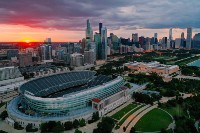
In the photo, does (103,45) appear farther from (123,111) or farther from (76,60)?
(123,111)

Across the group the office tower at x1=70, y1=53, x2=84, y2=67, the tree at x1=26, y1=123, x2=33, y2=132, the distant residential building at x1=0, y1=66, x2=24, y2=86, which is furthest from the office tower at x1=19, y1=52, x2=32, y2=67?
the tree at x1=26, y1=123, x2=33, y2=132

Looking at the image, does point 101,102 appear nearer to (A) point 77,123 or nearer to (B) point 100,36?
(A) point 77,123

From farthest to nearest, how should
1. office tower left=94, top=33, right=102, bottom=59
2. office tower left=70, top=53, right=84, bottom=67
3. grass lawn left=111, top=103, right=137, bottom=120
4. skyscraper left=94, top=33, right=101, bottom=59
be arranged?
skyscraper left=94, top=33, right=101, bottom=59, office tower left=94, top=33, right=102, bottom=59, office tower left=70, top=53, right=84, bottom=67, grass lawn left=111, top=103, right=137, bottom=120

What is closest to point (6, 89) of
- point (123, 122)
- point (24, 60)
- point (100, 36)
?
point (123, 122)

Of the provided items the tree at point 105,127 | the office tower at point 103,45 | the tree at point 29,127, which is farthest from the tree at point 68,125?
the office tower at point 103,45

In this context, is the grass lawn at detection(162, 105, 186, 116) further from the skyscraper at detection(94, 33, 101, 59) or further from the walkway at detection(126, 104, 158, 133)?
the skyscraper at detection(94, 33, 101, 59)

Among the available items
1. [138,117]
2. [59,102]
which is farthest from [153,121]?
[59,102]
